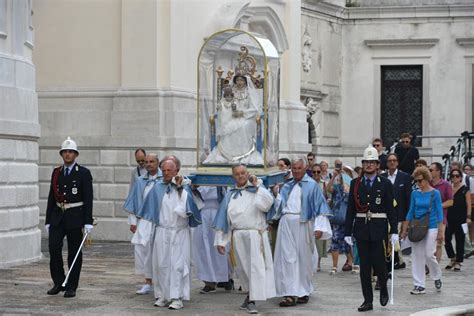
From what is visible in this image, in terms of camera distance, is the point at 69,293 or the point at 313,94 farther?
the point at 313,94

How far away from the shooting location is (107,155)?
2364 centimetres

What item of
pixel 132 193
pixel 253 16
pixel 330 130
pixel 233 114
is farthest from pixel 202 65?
pixel 330 130

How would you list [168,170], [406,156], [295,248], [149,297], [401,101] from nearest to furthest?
1. [168,170]
2. [295,248]
3. [149,297]
4. [406,156]
5. [401,101]

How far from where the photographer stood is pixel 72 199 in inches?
605

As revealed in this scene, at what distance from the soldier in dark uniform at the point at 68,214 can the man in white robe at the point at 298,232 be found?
240 cm

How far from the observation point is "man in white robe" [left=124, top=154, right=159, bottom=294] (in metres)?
15.1

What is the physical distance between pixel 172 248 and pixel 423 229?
3653mm

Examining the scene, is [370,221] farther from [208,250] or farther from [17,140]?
[17,140]

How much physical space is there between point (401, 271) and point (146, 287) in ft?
17.1

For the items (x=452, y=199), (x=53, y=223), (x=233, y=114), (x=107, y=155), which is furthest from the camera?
(x=107, y=155)

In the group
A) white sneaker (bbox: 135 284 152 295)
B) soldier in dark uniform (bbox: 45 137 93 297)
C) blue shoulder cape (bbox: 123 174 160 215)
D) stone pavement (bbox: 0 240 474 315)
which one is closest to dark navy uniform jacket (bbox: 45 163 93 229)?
soldier in dark uniform (bbox: 45 137 93 297)

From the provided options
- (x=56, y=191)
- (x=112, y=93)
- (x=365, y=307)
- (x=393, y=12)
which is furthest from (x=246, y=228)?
(x=393, y=12)

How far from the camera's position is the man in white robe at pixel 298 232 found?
50.0 feet

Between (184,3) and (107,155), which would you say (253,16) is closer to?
(184,3)
